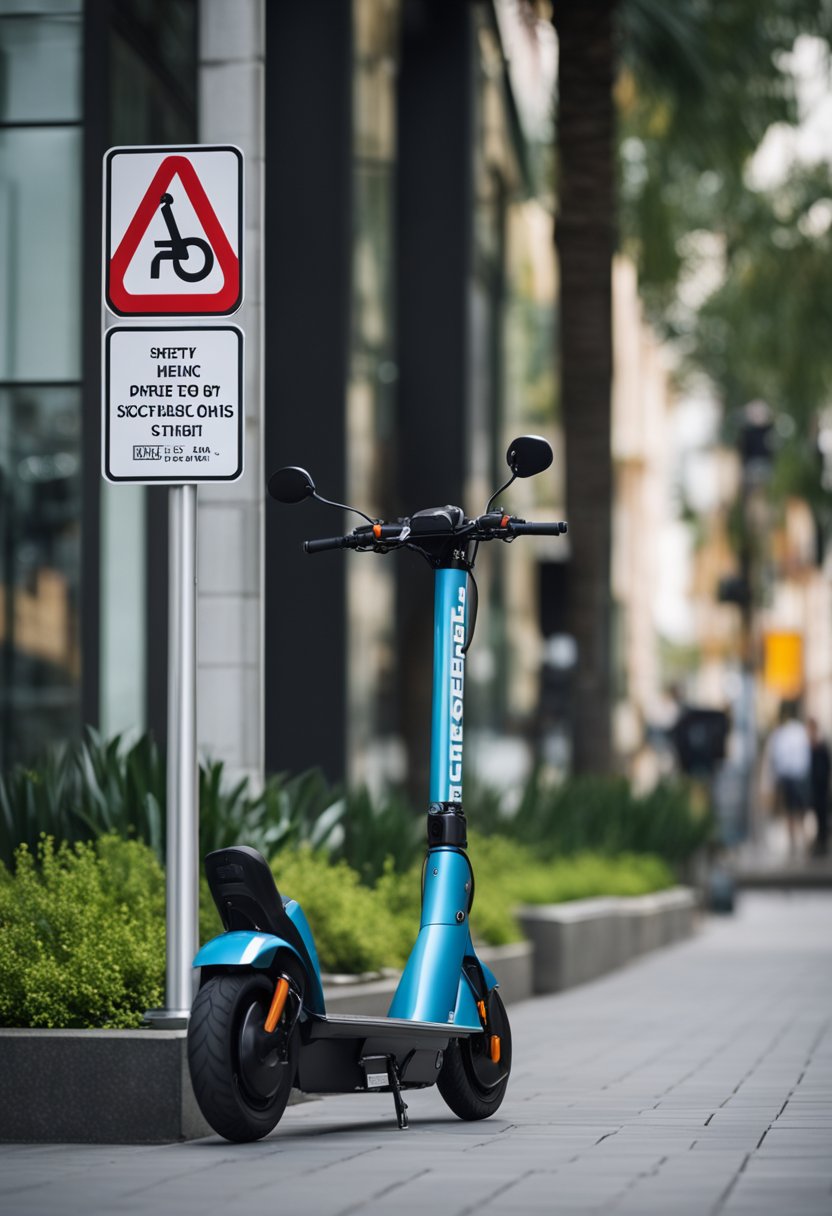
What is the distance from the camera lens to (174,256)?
8.03m

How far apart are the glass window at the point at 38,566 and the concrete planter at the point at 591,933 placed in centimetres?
318

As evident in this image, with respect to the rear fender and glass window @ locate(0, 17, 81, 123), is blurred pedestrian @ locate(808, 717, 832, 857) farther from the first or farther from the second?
the rear fender

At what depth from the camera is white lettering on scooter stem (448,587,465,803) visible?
25.6 ft

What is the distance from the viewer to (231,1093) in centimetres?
694

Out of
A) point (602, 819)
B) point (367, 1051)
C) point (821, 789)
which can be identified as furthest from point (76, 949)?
point (821, 789)

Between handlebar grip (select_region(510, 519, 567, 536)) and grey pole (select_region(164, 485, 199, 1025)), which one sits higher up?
handlebar grip (select_region(510, 519, 567, 536))

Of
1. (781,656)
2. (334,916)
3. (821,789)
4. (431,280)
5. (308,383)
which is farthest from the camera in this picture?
(781,656)

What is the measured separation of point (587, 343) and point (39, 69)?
5783 millimetres

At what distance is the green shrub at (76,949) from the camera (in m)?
7.73

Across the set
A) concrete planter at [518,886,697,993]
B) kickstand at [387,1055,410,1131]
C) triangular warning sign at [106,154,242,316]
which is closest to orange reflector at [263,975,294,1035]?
kickstand at [387,1055,410,1131]

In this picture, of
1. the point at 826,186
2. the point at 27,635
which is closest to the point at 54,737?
the point at 27,635

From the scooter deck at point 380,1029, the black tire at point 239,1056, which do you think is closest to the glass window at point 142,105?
the scooter deck at point 380,1029

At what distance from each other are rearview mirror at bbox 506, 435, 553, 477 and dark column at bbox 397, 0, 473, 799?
14.7 m

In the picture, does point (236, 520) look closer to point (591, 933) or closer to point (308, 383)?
point (591, 933)
